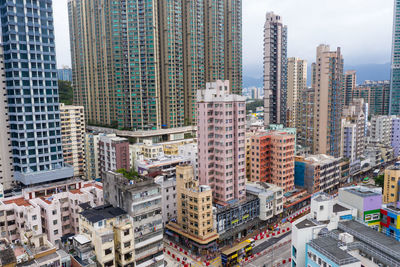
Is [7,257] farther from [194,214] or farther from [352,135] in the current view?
[352,135]

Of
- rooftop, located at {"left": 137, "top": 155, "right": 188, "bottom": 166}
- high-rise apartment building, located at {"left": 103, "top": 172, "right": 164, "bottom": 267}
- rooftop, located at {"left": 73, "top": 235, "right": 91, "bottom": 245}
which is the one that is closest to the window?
rooftop, located at {"left": 73, "top": 235, "right": 91, "bottom": 245}

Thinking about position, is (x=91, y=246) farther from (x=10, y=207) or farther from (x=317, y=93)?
(x=317, y=93)

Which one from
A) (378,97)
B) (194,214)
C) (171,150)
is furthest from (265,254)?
(378,97)

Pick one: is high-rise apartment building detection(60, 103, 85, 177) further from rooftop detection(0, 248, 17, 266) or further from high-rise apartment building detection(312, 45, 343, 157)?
high-rise apartment building detection(312, 45, 343, 157)

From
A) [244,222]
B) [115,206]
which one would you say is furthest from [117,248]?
[244,222]

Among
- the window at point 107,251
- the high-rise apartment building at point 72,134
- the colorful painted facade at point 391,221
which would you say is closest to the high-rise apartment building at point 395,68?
the colorful painted facade at point 391,221

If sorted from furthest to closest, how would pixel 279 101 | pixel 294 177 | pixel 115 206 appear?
pixel 279 101 < pixel 294 177 < pixel 115 206
